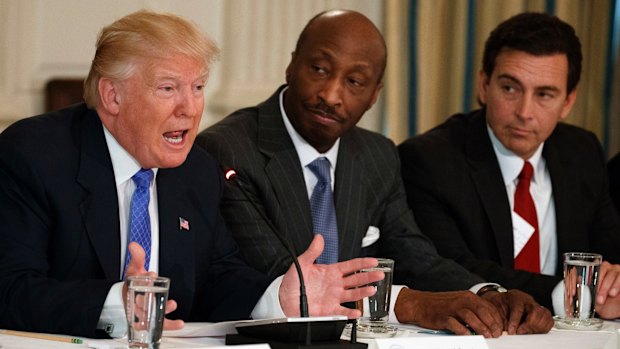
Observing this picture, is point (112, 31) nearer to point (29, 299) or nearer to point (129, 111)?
point (129, 111)

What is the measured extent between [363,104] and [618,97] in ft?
7.82

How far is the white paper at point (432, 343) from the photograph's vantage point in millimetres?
2232

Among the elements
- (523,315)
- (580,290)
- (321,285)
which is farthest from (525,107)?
(321,285)

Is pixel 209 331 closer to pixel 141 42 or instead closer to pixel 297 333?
pixel 297 333

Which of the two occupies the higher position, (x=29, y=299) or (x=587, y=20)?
(x=587, y=20)

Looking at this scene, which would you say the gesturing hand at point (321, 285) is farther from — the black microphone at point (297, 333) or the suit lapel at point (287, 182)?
the suit lapel at point (287, 182)

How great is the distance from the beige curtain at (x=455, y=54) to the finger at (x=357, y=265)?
8.86ft

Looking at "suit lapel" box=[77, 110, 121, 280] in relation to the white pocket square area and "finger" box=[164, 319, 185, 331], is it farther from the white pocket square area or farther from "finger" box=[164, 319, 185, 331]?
the white pocket square area

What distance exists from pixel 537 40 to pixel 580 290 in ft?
4.71

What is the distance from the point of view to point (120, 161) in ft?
9.47

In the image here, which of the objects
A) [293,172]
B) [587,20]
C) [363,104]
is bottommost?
[293,172]

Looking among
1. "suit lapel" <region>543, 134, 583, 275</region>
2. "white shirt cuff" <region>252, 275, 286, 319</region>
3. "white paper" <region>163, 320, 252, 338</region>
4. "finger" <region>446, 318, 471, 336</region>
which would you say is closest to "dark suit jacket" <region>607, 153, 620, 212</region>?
"suit lapel" <region>543, 134, 583, 275</region>

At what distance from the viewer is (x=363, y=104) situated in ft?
11.8

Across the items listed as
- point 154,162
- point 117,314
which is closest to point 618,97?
point 154,162
